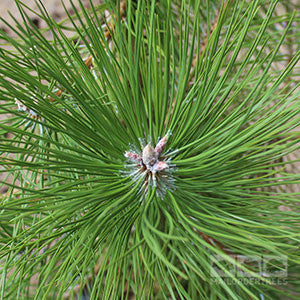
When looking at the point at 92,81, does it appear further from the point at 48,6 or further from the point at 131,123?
the point at 48,6

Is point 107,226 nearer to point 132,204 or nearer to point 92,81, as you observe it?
point 132,204

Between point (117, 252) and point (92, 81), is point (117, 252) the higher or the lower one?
the lower one

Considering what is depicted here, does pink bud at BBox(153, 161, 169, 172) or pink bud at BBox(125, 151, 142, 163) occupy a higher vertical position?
pink bud at BBox(125, 151, 142, 163)

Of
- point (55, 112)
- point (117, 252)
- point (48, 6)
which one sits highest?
point (48, 6)

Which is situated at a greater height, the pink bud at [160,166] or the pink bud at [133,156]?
the pink bud at [133,156]

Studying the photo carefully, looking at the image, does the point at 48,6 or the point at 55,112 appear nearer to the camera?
the point at 55,112

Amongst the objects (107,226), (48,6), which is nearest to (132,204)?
(107,226)
